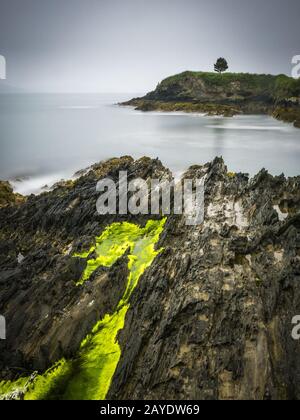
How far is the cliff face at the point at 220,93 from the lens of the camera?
8781 centimetres

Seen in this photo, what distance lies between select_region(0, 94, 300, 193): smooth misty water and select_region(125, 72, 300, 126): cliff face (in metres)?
19.5

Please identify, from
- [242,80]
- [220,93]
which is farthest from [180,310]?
[242,80]

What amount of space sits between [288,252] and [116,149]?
37481 millimetres

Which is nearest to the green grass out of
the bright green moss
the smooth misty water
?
the smooth misty water

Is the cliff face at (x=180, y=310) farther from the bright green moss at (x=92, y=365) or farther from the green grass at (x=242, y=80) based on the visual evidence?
the green grass at (x=242, y=80)

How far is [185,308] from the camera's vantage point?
966cm

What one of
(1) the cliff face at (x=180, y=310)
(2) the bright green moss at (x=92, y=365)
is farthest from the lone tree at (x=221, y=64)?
(2) the bright green moss at (x=92, y=365)

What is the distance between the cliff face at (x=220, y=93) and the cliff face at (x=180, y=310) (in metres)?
74.0

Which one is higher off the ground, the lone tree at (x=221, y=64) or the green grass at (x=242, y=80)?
the lone tree at (x=221, y=64)

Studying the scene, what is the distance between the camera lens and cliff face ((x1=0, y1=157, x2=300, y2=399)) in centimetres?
823
